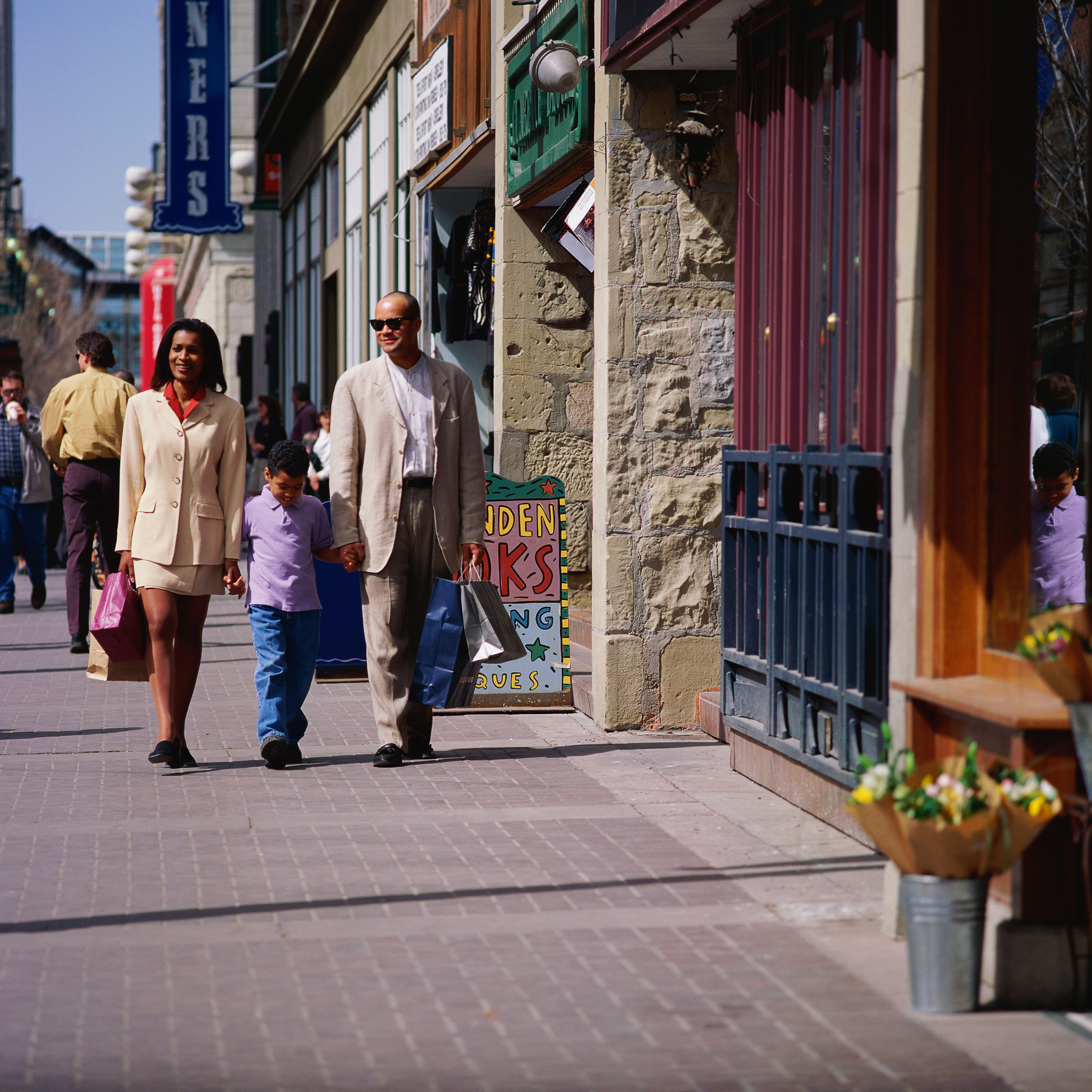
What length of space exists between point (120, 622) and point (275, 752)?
34.9 inches

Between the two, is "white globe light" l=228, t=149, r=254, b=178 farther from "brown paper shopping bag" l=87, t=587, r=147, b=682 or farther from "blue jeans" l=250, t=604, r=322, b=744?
"blue jeans" l=250, t=604, r=322, b=744

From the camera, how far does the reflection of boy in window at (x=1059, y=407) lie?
30.0 ft

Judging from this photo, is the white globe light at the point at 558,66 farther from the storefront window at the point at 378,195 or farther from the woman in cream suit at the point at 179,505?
the storefront window at the point at 378,195

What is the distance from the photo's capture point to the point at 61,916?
17.3 feet

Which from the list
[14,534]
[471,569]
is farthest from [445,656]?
[14,534]

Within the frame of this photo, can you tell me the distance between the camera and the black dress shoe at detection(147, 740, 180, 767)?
7.75 meters

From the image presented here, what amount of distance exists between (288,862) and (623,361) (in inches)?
143

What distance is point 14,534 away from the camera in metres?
15.7

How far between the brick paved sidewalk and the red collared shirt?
158cm

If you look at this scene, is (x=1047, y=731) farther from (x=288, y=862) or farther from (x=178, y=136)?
(x=178, y=136)

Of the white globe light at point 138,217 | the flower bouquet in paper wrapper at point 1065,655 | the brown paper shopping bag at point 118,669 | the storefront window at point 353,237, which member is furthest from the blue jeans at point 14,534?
the white globe light at point 138,217

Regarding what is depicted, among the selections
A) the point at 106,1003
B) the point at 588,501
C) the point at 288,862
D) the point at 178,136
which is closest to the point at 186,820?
the point at 288,862

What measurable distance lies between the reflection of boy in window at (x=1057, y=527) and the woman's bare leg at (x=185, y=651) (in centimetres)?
367

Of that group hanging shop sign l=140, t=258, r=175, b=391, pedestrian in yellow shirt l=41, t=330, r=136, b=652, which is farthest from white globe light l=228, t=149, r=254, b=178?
hanging shop sign l=140, t=258, r=175, b=391
